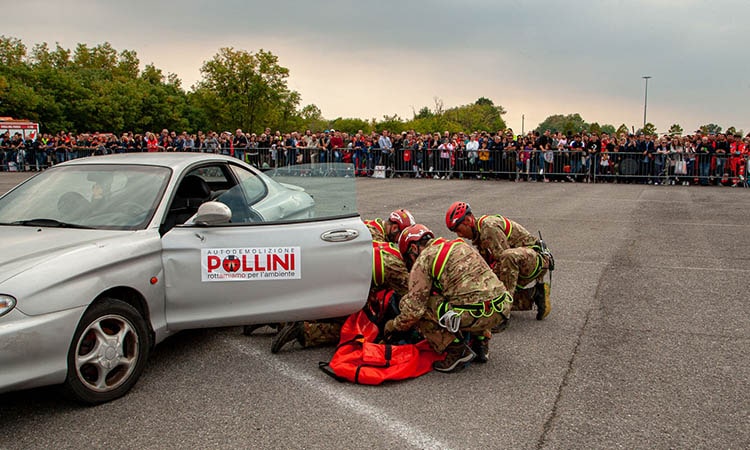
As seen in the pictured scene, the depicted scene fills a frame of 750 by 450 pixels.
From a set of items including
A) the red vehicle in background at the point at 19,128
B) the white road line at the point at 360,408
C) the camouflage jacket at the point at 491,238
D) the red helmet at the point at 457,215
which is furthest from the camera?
the red vehicle in background at the point at 19,128

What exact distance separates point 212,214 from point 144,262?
0.56m

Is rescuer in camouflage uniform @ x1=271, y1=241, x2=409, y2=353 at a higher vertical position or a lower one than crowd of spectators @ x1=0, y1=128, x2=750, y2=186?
lower

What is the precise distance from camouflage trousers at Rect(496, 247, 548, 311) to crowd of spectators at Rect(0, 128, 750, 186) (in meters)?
16.6

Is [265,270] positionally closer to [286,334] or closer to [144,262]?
[286,334]

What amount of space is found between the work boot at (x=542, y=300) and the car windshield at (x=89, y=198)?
11.4 ft

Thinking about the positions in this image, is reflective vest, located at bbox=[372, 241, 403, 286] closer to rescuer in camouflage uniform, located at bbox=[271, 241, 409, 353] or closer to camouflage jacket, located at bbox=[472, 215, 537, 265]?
rescuer in camouflage uniform, located at bbox=[271, 241, 409, 353]

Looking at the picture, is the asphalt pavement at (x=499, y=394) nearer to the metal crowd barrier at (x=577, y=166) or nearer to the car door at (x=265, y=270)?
the car door at (x=265, y=270)

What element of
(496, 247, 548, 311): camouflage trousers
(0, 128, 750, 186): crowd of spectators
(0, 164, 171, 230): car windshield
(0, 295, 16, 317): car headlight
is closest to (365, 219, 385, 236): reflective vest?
(496, 247, 548, 311): camouflage trousers

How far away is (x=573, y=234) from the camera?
36.2ft

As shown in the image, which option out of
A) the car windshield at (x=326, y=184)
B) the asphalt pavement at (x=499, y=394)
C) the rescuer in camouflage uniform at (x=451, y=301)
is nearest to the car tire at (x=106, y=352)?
the asphalt pavement at (x=499, y=394)

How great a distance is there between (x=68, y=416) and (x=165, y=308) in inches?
36.7

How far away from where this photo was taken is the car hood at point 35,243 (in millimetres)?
3734

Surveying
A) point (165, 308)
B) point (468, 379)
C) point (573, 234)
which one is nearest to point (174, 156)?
point (165, 308)

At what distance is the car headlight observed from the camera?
3465 mm
